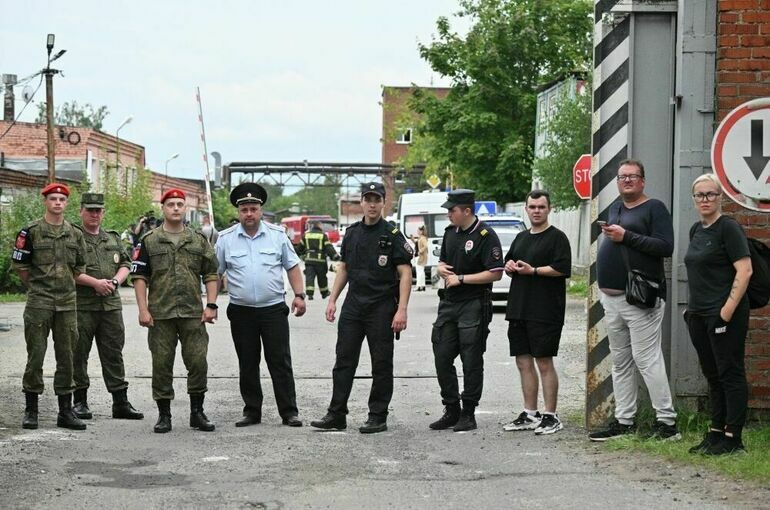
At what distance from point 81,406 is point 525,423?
3.79m

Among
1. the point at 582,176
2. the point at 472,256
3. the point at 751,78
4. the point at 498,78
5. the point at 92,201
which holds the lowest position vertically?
the point at 472,256

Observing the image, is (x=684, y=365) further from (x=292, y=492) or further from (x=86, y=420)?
(x=86, y=420)

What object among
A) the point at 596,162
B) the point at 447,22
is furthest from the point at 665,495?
the point at 447,22

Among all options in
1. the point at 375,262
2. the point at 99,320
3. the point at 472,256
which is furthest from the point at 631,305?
the point at 99,320

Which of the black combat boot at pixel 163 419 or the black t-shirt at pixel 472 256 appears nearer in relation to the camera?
the black combat boot at pixel 163 419

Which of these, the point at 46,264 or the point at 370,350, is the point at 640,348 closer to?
the point at 370,350

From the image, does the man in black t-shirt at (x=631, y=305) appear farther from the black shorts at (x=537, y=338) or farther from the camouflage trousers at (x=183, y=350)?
the camouflage trousers at (x=183, y=350)

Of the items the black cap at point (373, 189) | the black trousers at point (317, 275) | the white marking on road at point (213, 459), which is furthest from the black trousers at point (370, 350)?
the black trousers at point (317, 275)

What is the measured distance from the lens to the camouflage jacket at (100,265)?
438 inches

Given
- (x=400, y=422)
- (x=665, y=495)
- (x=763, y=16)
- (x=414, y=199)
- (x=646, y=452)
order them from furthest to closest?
(x=414, y=199) → (x=400, y=422) → (x=763, y=16) → (x=646, y=452) → (x=665, y=495)

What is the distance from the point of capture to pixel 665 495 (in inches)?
292

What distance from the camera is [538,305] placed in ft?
33.4

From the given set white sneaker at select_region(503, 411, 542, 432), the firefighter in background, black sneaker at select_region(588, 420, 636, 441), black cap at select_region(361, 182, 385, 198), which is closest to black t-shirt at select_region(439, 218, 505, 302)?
black cap at select_region(361, 182, 385, 198)

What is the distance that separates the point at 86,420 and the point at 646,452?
4.75m
